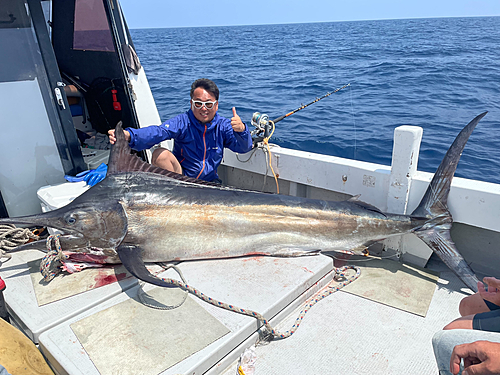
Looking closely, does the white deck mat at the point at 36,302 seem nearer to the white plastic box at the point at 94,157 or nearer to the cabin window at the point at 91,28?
the white plastic box at the point at 94,157

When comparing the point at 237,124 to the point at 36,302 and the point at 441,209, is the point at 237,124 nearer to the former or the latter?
the point at 441,209

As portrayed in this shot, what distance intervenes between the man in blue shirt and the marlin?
0.42m

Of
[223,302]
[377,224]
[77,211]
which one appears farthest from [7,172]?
[377,224]

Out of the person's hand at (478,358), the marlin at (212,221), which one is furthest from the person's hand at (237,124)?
the person's hand at (478,358)

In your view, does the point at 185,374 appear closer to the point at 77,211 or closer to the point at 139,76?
the point at 77,211

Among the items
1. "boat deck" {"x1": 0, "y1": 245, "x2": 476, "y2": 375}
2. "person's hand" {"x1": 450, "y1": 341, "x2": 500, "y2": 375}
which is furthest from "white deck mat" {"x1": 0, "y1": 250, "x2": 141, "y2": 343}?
"person's hand" {"x1": 450, "y1": 341, "x2": 500, "y2": 375}

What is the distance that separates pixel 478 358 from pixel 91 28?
16.1 feet

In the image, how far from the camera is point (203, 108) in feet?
10.2

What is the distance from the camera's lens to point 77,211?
7.67 feet

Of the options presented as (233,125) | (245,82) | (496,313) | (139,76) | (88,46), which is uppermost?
(88,46)

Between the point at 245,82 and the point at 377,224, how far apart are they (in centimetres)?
1150

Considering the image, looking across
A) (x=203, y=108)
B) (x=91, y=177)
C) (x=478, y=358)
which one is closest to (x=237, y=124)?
(x=203, y=108)

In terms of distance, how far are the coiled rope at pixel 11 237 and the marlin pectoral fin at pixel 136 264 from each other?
864mm

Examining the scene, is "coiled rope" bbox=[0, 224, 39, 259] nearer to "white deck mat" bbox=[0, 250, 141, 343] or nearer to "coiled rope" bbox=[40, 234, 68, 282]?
"white deck mat" bbox=[0, 250, 141, 343]
